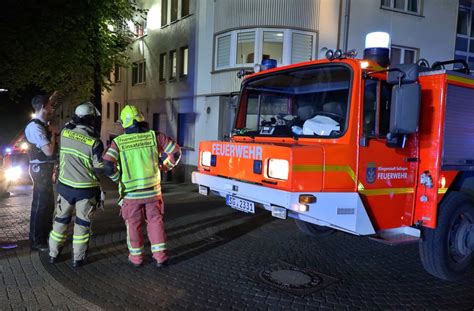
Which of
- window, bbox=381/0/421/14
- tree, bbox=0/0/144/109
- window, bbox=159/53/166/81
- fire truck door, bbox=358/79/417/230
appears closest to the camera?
fire truck door, bbox=358/79/417/230

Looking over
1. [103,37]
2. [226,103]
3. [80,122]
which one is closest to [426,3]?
[226,103]

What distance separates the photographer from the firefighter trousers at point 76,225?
460 cm

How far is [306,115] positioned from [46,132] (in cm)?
322

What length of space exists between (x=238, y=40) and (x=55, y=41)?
18.9ft

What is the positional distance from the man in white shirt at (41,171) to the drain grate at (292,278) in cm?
275

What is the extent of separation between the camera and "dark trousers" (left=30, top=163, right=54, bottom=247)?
17.0 ft

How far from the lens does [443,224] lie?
15.0ft

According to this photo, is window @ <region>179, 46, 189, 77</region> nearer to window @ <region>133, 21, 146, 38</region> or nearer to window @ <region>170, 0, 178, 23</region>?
window @ <region>170, 0, 178, 23</region>

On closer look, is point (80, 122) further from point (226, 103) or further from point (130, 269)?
point (226, 103)

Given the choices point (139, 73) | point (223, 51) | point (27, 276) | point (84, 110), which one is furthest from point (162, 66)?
point (27, 276)

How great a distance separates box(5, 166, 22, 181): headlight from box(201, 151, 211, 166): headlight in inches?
259

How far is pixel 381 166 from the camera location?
4297 millimetres

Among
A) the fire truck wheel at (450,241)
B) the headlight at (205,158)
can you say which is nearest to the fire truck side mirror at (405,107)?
the fire truck wheel at (450,241)

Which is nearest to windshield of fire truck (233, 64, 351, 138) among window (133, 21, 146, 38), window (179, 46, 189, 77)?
window (179, 46, 189, 77)
